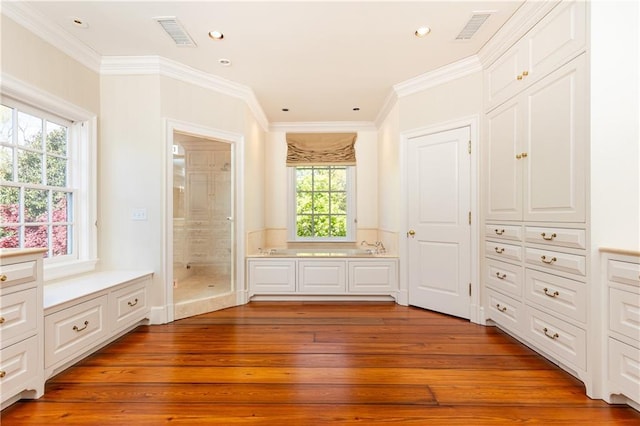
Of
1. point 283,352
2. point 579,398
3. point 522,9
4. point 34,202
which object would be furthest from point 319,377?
point 522,9

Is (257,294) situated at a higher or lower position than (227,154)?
lower

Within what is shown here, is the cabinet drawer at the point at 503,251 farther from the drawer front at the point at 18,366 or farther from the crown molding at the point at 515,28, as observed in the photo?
the drawer front at the point at 18,366

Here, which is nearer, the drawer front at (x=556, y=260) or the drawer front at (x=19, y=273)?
the drawer front at (x=19, y=273)

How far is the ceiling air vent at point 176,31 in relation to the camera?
94.0 inches

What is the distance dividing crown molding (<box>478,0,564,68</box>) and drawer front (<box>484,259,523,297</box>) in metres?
1.81

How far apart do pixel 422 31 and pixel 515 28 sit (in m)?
0.70

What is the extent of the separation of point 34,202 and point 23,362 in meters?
1.34

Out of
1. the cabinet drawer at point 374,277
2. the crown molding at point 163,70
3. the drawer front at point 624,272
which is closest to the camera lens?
the drawer front at point 624,272

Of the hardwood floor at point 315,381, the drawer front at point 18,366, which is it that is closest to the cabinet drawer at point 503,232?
the hardwood floor at point 315,381

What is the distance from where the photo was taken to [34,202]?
2.45 meters

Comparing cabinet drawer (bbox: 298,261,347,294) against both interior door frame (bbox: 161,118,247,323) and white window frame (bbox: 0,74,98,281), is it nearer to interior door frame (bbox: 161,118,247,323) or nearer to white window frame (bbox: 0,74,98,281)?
interior door frame (bbox: 161,118,247,323)

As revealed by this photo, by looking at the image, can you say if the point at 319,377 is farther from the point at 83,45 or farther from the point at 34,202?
the point at 83,45

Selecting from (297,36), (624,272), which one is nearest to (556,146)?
(624,272)

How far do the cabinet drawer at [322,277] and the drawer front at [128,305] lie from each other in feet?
5.53
